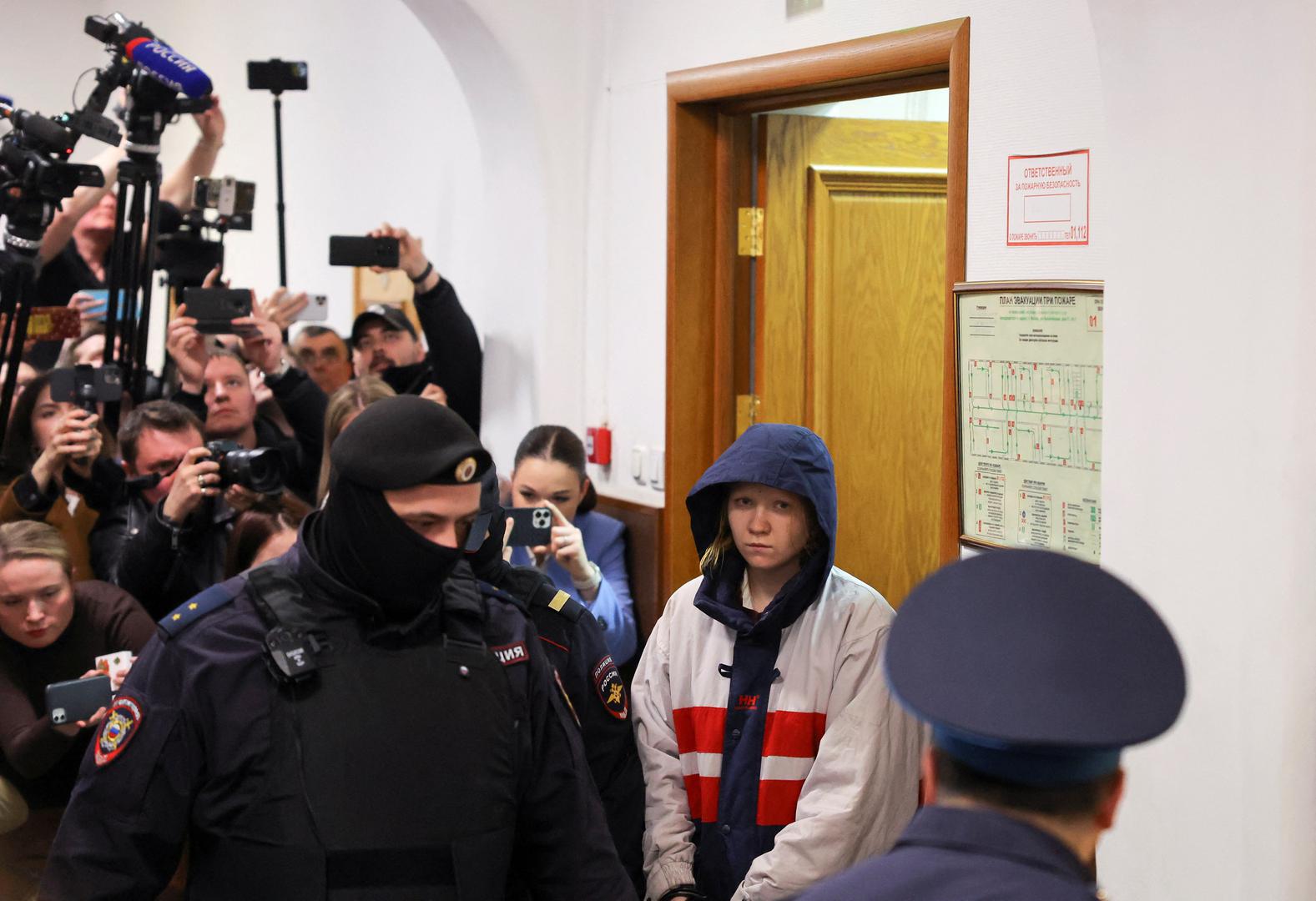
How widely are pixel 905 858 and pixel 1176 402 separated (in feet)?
4.24

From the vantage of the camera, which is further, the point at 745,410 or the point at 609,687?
the point at 745,410

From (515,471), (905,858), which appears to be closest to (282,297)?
A: (515,471)

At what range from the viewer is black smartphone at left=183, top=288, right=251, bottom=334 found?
3.86 metres

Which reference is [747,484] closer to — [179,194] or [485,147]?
[485,147]

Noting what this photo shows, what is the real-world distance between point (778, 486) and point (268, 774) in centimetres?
104

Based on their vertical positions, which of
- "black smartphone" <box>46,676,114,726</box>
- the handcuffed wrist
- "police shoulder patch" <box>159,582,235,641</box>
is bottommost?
"black smartphone" <box>46,676,114,726</box>

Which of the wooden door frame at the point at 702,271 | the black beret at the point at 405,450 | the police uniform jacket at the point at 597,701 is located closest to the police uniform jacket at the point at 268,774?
the black beret at the point at 405,450

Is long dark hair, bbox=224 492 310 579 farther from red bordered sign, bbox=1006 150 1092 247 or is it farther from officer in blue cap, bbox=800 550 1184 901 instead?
officer in blue cap, bbox=800 550 1184 901

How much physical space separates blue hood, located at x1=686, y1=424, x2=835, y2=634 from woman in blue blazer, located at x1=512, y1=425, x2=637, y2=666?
425 millimetres

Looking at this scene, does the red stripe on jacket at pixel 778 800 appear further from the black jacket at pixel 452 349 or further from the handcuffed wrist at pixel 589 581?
the black jacket at pixel 452 349

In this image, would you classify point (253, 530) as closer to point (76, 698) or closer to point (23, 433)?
point (76, 698)

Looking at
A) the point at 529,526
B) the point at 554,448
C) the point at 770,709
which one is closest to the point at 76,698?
the point at 529,526

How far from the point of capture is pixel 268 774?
1727 millimetres

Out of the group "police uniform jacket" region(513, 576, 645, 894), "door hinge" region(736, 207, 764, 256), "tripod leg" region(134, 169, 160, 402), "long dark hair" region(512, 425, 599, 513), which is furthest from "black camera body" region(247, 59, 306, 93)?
"police uniform jacket" region(513, 576, 645, 894)
